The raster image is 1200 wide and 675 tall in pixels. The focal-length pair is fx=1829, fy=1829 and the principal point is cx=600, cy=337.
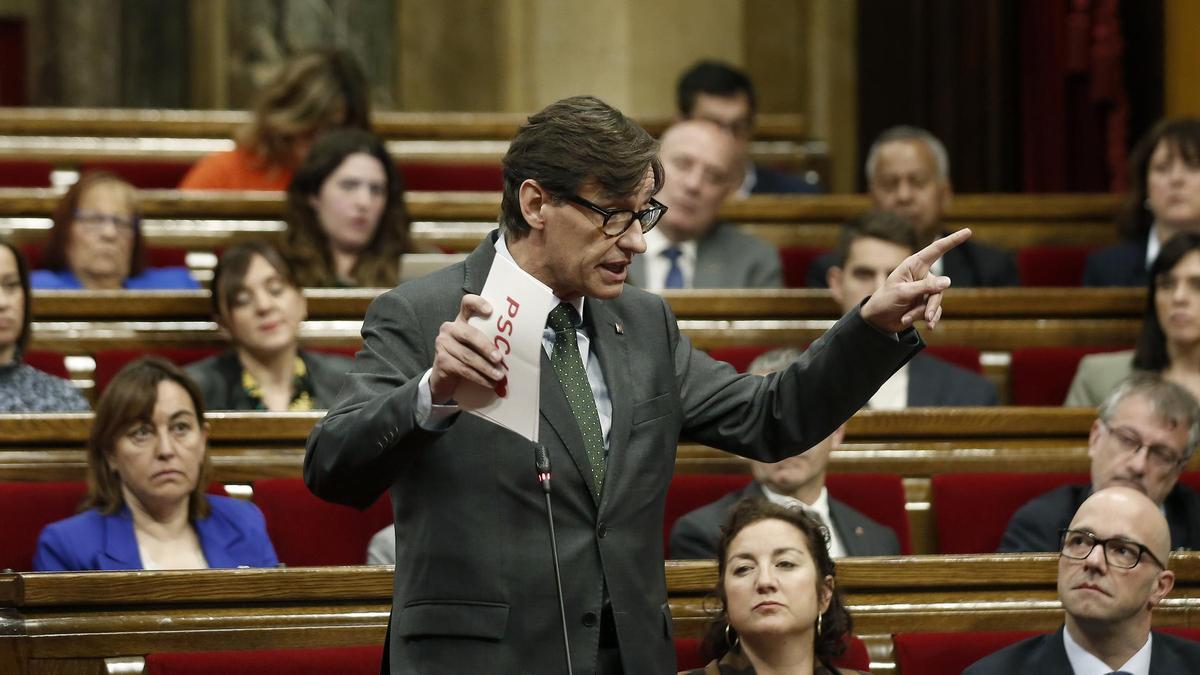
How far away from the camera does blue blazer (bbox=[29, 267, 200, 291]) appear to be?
309 cm

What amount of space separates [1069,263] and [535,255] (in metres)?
2.53

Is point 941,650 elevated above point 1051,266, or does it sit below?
below

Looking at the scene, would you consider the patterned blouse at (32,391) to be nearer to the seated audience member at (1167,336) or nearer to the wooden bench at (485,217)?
the wooden bench at (485,217)

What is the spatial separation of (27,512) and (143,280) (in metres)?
1.02

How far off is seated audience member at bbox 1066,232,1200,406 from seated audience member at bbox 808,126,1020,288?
601mm

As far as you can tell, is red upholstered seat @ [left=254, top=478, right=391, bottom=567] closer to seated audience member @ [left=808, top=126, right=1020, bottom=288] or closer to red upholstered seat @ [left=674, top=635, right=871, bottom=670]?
red upholstered seat @ [left=674, top=635, right=871, bottom=670]

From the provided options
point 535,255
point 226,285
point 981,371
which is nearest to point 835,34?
point 981,371

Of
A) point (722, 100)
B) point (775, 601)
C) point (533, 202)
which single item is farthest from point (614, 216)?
point (722, 100)

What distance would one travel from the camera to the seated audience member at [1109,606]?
1799mm

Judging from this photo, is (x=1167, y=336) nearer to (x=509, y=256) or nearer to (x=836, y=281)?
(x=836, y=281)

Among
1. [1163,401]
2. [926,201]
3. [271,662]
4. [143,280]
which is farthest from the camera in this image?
[926,201]

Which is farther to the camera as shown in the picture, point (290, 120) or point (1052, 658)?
point (290, 120)

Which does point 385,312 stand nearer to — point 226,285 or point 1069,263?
point 226,285

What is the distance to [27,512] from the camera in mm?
2207
